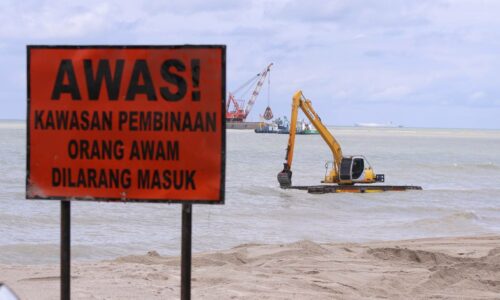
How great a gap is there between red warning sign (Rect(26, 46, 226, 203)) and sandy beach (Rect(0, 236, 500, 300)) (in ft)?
11.6

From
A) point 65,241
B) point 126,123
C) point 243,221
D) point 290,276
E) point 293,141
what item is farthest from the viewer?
point 293,141

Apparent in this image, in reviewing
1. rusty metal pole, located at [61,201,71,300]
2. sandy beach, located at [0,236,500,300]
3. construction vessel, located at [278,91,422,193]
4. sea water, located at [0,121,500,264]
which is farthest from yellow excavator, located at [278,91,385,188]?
rusty metal pole, located at [61,201,71,300]

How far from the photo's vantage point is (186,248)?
510 centimetres

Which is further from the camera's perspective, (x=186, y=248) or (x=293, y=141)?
(x=293, y=141)

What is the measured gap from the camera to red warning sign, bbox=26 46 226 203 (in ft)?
16.3

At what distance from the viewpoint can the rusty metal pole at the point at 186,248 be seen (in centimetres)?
507

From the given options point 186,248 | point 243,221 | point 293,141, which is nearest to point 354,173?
point 293,141

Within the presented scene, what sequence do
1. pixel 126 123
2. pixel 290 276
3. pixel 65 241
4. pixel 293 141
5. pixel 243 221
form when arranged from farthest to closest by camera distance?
pixel 293 141, pixel 243 221, pixel 290 276, pixel 65 241, pixel 126 123

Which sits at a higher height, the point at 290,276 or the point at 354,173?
the point at 354,173

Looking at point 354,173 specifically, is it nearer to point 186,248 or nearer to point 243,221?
point 243,221

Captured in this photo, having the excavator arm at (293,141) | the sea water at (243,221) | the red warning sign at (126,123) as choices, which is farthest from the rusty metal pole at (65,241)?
the excavator arm at (293,141)

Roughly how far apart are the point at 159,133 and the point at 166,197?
0.43 meters

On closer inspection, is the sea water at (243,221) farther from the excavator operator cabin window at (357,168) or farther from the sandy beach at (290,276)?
the sandy beach at (290,276)

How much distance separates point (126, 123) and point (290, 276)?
537cm
